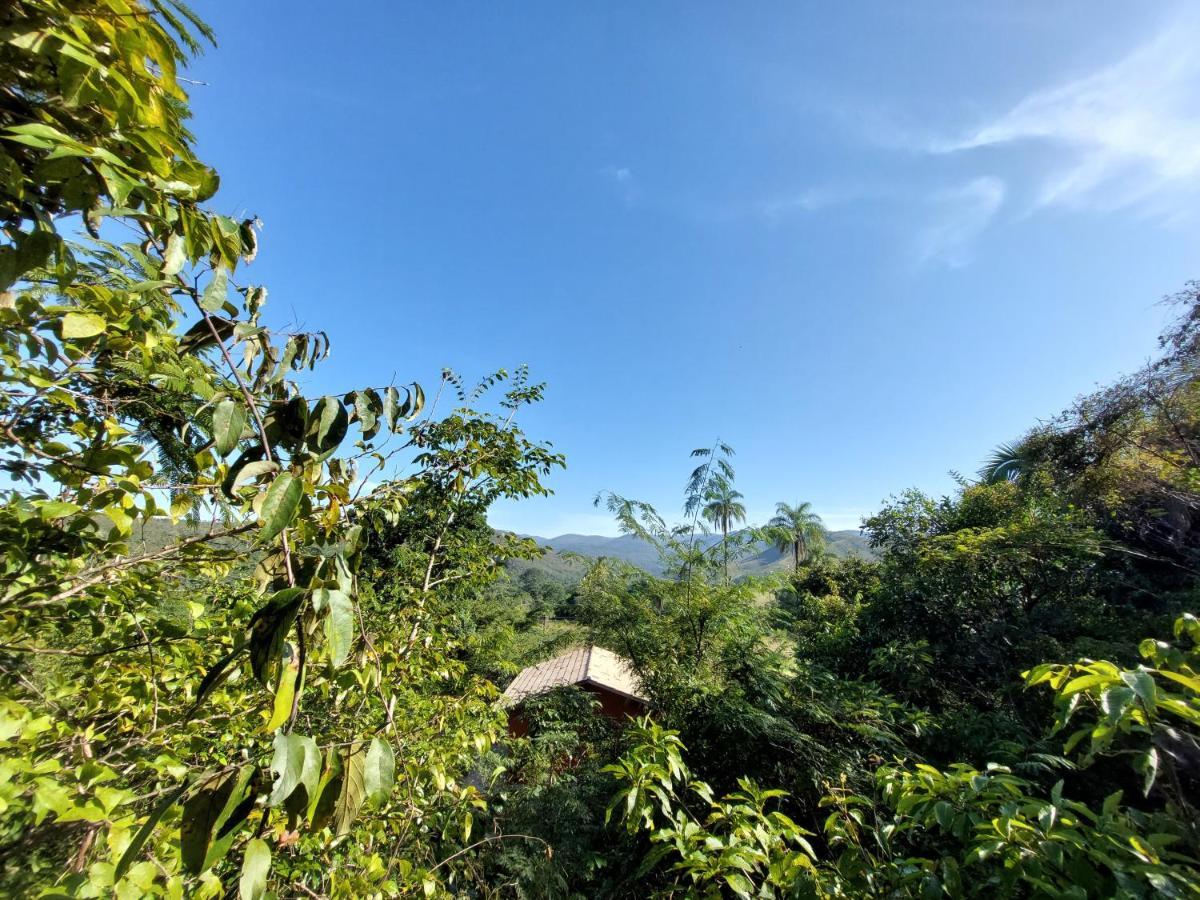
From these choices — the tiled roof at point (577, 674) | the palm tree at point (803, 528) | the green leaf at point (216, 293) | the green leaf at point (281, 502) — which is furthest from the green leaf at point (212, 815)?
the palm tree at point (803, 528)

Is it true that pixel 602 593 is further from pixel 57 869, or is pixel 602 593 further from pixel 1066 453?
pixel 1066 453

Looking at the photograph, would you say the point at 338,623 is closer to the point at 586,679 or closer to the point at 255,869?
the point at 255,869

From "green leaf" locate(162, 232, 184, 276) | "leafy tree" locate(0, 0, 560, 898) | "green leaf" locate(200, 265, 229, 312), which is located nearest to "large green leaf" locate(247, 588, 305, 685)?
"leafy tree" locate(0, 0, 560, 898)

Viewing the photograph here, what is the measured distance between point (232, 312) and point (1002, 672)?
25.2ft

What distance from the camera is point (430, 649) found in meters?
2.86

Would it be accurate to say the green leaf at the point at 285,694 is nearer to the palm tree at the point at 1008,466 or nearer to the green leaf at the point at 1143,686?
the green leaf at the point at 1143,686

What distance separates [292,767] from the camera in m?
0.57

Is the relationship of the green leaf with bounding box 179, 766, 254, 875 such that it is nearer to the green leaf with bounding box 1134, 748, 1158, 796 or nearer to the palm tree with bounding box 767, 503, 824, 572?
the green leaf with bounding box 1134, 748, 1158, 796

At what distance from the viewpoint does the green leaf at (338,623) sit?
612mm

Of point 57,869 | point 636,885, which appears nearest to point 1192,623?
point 57,869

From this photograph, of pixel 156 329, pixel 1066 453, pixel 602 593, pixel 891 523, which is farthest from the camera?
pixel 891 523

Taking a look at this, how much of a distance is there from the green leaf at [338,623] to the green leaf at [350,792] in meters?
0.21

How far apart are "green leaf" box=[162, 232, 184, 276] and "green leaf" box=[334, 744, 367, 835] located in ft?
3.00

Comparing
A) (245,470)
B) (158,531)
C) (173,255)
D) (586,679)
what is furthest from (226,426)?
(586,679)
